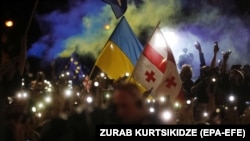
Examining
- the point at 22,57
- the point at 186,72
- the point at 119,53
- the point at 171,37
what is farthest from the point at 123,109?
the point at 171,37

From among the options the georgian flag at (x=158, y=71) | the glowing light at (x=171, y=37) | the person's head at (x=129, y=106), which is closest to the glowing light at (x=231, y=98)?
the georgian flag at (x=158, y=71)

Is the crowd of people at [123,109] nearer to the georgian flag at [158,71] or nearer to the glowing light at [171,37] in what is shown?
the georgian flag at [158,71]

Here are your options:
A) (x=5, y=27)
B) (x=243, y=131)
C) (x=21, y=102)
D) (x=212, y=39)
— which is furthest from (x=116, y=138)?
(x=212, y=39)

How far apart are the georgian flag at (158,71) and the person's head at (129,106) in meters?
4.47

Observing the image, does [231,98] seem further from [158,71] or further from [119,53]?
[119,53]

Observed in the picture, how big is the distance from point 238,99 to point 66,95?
218 cm

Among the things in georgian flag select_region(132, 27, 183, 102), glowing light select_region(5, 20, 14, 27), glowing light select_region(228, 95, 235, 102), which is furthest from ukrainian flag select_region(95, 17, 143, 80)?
glowing light select_region(5, 20, 14, 27)

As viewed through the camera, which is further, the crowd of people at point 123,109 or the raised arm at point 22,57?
the raised arm at point 22,57

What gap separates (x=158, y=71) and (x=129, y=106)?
5270 millimetres

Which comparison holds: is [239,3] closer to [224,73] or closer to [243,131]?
[224,73]

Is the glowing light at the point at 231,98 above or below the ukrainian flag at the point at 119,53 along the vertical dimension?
below

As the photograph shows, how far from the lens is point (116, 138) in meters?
3.24

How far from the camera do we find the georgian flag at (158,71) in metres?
7.36

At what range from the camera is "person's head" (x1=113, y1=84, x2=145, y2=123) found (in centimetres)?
260
